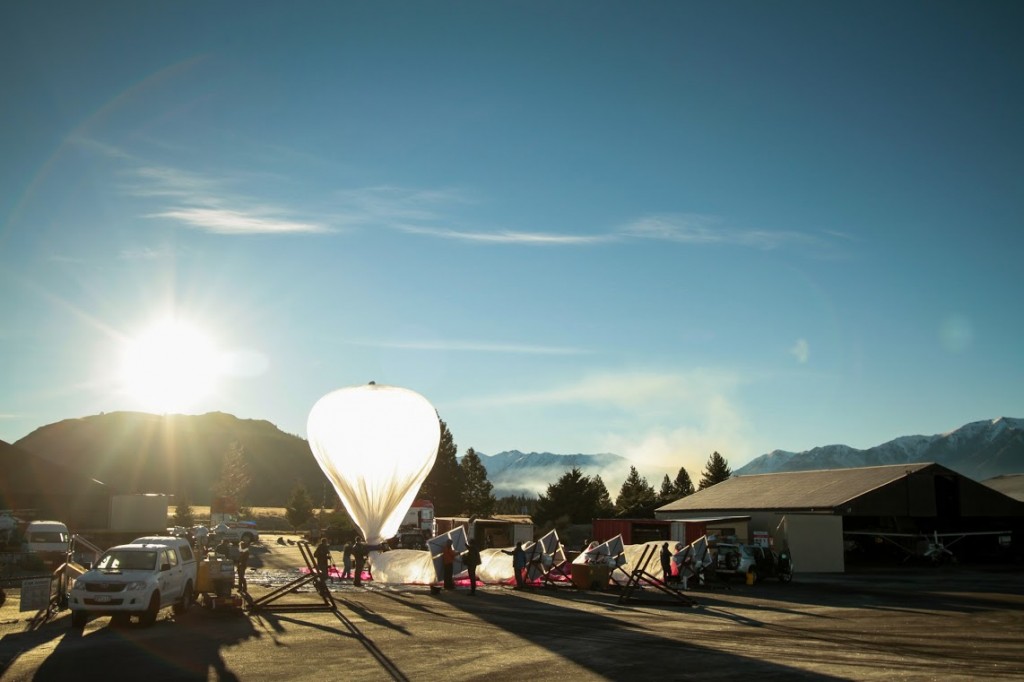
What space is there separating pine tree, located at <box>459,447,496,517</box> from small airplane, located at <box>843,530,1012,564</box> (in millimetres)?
45756

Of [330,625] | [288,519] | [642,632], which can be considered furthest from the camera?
[288,519]

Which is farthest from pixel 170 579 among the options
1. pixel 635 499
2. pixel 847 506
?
pixel 635 499

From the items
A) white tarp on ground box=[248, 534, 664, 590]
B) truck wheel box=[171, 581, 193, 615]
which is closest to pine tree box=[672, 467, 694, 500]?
white tarp on ground box=[248, 534, 664, 590]

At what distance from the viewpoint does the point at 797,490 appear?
55500mm

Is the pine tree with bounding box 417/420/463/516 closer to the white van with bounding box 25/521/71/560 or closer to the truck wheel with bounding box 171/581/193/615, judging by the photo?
the white van with bounding box 25/521/71/560

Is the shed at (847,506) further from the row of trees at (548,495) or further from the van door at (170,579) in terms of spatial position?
the van door at (170,579)

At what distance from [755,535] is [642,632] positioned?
83.0 feet

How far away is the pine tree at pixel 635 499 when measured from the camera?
75250 mm

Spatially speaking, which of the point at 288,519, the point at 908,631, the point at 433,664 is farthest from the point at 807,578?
the point at 288,519

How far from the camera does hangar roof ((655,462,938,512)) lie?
51594 mm

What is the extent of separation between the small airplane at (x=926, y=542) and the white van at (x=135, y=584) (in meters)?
41.7

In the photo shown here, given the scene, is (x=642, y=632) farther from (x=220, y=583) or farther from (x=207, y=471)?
(x=207, y=471)

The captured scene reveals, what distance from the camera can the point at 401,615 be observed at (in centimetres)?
2255

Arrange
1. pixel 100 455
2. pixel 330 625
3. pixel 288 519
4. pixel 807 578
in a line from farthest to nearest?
pixel 100 455
pixel 288 519
pixel 807 578
pixel 330 625
